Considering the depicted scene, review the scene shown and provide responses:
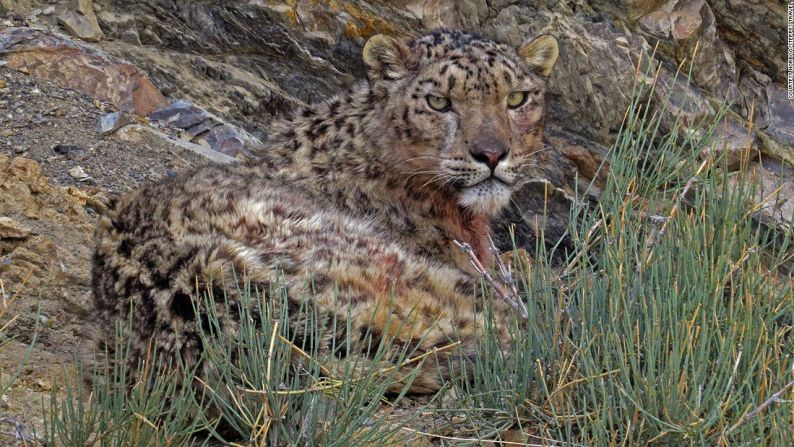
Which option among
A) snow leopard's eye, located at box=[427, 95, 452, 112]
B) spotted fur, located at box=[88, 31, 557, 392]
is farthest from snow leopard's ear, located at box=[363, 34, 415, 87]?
snow leopard's eye, located at box=[427, 95, 452, 112]

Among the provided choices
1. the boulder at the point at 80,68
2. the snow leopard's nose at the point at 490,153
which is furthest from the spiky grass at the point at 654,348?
the boulder at the point at 80,68

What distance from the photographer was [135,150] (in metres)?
7.70

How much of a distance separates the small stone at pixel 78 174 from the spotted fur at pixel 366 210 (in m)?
1.80

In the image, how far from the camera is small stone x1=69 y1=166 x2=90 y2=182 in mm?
7141

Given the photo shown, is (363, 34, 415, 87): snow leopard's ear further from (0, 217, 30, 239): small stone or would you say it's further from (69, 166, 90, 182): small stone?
(69, 166, 90, 182): small stone

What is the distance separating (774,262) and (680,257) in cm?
48

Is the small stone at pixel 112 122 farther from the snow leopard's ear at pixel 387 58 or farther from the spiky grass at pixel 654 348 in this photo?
the spiky grass at pixel 654 348

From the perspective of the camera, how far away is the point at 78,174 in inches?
282

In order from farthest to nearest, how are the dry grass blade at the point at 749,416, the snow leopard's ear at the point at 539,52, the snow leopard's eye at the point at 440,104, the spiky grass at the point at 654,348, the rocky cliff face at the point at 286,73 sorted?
the rocky cliff face at the point at 286,73 → the snow leopard's ear at the point at 539,52 → the snow leopard's eye at the point at 440,104 → the spiky grass at the point at 654,348 → the dry grass blade at the point at 749,416

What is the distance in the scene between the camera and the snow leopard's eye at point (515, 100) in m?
5.77

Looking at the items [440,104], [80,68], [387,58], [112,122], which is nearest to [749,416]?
[440,104]

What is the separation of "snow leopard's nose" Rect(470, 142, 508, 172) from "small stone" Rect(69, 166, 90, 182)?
3.14m

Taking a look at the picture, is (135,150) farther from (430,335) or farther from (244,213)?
(430,335)

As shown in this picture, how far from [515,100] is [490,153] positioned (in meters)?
0.53
